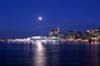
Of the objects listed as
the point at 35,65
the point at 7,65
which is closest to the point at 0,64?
the point at 7,65

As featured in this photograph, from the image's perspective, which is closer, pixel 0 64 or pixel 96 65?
pixel 96 65

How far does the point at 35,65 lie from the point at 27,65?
4.05 feet

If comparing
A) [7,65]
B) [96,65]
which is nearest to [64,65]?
[96,65]

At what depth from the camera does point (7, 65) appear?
2121 inches

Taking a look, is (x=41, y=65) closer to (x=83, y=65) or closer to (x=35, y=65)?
(x=35, y=65)

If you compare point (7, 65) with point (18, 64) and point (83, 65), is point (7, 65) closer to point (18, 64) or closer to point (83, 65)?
point (18, 64)

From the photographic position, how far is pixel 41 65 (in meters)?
53.8

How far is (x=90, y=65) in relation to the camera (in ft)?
170

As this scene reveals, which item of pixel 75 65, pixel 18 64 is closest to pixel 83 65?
pixel 75 65

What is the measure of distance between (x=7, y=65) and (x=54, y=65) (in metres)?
7.03

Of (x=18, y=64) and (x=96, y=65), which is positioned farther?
(x=18, y=64)

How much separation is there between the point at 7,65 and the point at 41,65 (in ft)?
16.7

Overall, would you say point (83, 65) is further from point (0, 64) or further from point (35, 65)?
point (0, 64)

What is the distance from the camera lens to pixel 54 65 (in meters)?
53.5
